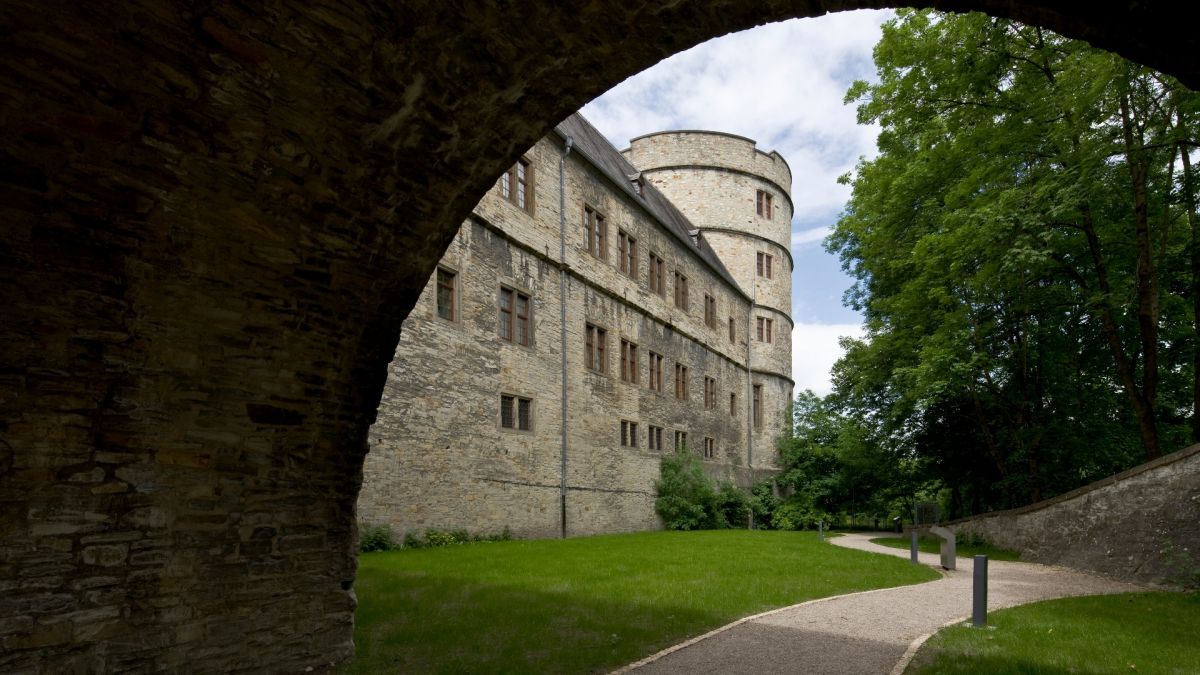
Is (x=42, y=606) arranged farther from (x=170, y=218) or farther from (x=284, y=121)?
(x=284, y=121)

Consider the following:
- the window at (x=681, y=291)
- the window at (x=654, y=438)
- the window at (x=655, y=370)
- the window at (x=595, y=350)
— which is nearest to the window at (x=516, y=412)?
the window at (x=595, y=350)

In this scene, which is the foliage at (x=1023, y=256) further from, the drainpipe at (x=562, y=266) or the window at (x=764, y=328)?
the window at (x=764, y=328)

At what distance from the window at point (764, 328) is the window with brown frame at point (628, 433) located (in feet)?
49.2

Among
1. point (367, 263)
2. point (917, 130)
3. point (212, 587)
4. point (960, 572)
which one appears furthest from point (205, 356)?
point (917, 130)

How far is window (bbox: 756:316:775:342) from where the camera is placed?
124 feet

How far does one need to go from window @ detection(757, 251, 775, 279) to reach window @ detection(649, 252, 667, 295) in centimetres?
1115

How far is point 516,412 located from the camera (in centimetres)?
1830

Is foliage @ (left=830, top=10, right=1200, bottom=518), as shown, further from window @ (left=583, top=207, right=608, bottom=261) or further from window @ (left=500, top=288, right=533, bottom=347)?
window @ (left=500, top=288, right=533, bottom=347)

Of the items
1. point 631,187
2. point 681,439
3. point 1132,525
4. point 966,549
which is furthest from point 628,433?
point 1132,525

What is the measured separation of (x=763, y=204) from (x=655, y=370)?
542 inches

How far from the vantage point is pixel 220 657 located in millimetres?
5480

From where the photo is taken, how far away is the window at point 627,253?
24125 mm

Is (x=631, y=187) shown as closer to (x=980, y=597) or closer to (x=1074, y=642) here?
(x=980, y=597)

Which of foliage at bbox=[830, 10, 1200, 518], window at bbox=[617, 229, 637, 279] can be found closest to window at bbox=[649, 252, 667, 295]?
window at bbox=[617, 229, 637, 279]
